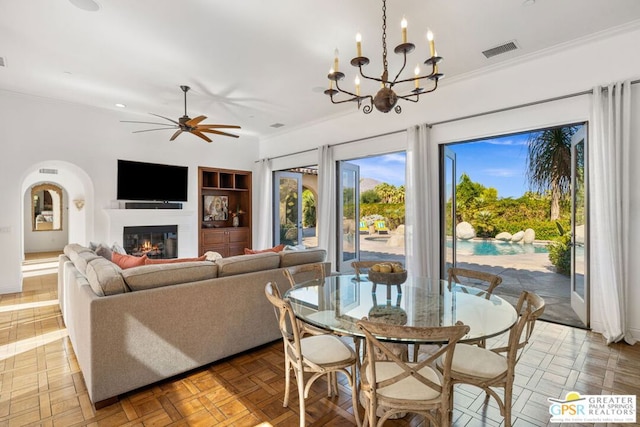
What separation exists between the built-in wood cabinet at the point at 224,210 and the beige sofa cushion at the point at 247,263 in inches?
166

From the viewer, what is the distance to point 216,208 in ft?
24.1

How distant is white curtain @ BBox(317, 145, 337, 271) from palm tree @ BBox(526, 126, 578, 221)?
382 cm

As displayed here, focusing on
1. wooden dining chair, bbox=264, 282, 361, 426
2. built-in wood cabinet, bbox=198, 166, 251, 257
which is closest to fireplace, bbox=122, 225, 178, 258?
built-in wood cabinet, bbox=198, 166, 251, 257

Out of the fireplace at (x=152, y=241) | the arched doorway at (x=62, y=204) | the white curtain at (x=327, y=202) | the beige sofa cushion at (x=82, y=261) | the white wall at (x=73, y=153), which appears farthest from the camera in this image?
the fireplace at (x=152, y=241)

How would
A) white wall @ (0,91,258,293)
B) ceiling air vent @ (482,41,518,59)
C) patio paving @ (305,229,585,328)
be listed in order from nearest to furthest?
ceiling air vent @ (482,41,518,59) → patio paving @ (305,229,585,328) → white wall @ (0,91,258,293)

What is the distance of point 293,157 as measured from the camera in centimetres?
670

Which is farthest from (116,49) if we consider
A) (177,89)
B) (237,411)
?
(237,411)

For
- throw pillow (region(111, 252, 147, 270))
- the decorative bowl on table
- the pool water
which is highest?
throw pillow (region(111, 252, 147, 270))

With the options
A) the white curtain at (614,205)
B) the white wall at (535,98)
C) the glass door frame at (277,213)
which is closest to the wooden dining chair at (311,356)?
the white curtain at (614,205)

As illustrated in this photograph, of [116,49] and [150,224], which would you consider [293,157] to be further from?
[116,49]

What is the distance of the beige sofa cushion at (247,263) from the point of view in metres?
2.64

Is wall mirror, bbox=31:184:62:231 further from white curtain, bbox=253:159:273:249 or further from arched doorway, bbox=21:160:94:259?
white curtain, bbox=253:159:273:249

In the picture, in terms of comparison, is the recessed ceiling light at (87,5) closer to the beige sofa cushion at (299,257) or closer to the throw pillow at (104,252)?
the throw pillow at (104,252)

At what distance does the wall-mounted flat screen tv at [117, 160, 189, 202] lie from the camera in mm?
5660
